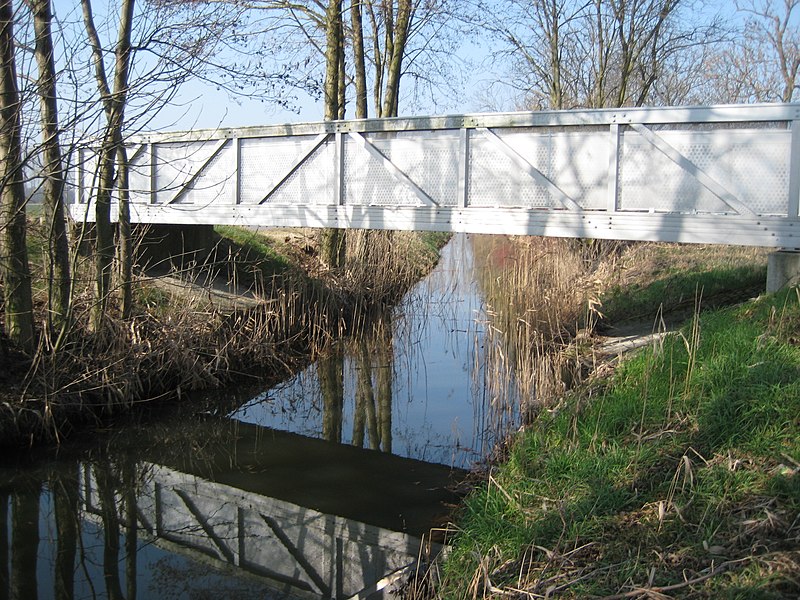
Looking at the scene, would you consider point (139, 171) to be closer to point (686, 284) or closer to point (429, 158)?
point (429, 158)

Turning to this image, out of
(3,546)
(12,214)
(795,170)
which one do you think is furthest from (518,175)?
(3,546)

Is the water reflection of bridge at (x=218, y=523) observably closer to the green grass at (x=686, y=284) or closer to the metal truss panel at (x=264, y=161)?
the metal truss panel at (x=264, y=161)

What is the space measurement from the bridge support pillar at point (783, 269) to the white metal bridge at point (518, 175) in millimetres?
604

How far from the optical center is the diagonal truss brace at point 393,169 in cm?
927

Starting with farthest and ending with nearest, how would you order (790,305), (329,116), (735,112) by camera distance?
(329,116)
(735,112)
(790,305)

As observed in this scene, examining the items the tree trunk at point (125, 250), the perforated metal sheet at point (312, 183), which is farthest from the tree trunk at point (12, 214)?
the perforated metal sheet at point (312, 183)

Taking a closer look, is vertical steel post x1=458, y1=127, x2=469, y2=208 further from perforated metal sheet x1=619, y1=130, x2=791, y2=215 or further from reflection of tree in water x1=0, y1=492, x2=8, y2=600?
reflection of tree in water x1=0, y1=492, x2=8, y2=600

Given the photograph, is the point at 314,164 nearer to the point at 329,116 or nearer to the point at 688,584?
the point at 329,116

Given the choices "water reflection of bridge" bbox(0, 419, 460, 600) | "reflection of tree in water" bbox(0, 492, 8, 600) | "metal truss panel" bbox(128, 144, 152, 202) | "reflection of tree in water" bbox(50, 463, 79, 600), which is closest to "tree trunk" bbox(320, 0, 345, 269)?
"metal truss panel" bbox(128, 144, 152, 202)

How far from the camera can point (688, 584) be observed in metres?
3.65

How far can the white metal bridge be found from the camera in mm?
7809

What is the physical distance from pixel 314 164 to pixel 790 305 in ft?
18.6

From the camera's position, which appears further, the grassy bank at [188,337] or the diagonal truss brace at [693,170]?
the diagonal truss brace at [693,170]

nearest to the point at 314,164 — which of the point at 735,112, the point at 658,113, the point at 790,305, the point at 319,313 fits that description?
the point at 319,313
